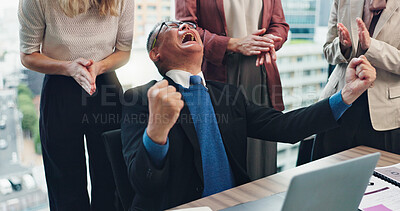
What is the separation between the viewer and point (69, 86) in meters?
1.62

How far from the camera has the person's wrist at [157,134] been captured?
3.65 ft

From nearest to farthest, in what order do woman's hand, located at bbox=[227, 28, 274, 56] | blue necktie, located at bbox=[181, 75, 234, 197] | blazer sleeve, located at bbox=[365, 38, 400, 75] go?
blue necktie, located at bbox=[181, 75, 234, 197] < woman's hand, located at bbox=[227, 28, 274, 56] < blazer sleeve, located at bbox=[365, 38, 400, 75]

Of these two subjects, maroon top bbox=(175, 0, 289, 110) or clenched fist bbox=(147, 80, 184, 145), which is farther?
maroon top bbox=(175, 0, 289, 110)

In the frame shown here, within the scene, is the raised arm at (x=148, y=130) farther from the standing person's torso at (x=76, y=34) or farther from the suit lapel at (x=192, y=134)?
the standing person's torso at (x=76, y=34)

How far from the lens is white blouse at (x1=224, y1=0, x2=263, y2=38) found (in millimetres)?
1932

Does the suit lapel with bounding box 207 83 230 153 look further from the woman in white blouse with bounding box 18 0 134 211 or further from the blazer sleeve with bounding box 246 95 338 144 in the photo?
the woman in white blouse with bounding box 18 0 134 211

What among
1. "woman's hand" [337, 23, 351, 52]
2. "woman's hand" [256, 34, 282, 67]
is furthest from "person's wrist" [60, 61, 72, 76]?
"woman's hand" [337, 23, 351, 52]

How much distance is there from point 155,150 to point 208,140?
343 millimetres

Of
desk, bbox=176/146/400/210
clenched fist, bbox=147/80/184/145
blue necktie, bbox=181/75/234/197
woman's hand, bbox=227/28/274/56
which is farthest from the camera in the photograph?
woman's hand, bbox=227/28/274/56

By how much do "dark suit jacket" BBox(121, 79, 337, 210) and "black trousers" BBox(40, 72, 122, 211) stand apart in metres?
0.28

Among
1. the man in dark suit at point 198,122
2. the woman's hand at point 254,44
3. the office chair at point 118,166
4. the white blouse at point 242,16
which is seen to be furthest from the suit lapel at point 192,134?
the white blouse at point 242,16

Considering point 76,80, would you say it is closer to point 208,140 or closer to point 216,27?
point 208,140

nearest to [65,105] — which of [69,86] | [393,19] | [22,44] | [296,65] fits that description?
[69,86]

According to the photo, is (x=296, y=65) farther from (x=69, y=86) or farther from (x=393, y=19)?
(x=69, y=86)
